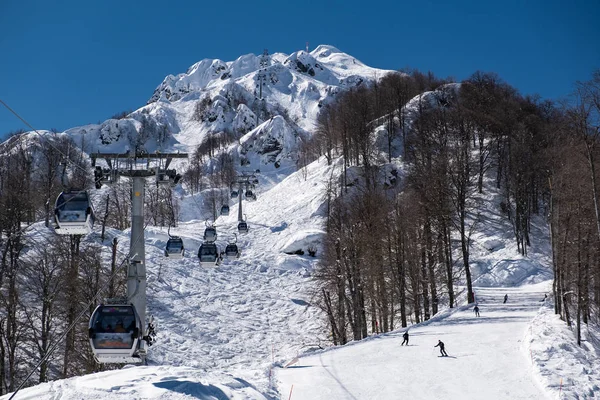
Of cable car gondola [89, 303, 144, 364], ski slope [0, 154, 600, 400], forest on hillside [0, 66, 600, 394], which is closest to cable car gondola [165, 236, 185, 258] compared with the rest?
forest on hillside [0, 66, 600, 394]

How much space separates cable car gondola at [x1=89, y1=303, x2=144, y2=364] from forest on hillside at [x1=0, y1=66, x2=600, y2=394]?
4.07 feet

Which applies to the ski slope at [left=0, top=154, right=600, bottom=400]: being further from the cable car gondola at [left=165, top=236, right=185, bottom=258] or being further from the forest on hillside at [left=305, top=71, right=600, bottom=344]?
the cable car gondola at [left=165, top=236, right=185, bottom=258]

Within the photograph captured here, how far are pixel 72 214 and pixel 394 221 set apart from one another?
26079 mm

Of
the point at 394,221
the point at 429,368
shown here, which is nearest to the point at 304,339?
the point at 394,221

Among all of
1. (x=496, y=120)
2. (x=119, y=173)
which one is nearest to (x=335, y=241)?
(x=119, y=173)

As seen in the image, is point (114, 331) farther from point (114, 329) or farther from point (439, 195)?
point (439, 195)

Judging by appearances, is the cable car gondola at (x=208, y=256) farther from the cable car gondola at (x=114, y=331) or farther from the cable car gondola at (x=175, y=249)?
the cable car gondola at (x=114, y=331)

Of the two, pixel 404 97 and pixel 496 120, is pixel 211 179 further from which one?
pixel 496 120

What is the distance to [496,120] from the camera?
60.1 m

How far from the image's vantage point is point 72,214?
1642 centimetres

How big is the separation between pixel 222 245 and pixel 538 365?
3682cm

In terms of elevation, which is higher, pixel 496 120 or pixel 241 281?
pixel 496 120

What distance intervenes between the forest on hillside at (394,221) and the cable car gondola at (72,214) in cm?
136

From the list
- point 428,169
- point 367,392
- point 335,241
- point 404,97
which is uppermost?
point 404,97
